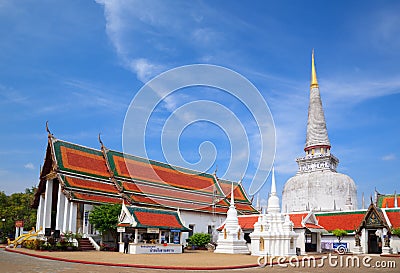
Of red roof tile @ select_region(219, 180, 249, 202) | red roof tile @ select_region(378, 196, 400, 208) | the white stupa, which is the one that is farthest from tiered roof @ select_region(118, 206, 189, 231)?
red roof tile @ select_region(378, 196, 400, 208)

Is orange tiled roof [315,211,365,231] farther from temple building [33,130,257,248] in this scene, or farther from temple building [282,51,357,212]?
temple building [282,51,357,212]

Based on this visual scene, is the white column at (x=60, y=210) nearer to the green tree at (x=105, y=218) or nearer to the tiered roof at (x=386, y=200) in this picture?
the green tree at (x=105, y=218)

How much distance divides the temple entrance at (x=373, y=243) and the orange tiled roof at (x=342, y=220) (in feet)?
3.65

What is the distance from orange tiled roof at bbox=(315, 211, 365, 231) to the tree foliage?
2535 centimetres

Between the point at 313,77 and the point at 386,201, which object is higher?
the point at 313,77

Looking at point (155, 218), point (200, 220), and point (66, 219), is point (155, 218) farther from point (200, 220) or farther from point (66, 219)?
point (200, 220)

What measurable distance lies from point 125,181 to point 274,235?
12595mm

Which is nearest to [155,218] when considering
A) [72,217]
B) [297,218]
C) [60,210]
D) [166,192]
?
[72,217]

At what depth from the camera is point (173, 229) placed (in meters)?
24.7

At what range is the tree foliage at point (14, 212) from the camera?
119 ft

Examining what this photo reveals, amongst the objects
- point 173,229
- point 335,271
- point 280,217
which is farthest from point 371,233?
point 335,271

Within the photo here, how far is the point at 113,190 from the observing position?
2973 centimetres

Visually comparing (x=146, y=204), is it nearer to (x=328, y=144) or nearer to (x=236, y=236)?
(x=236, y=236)

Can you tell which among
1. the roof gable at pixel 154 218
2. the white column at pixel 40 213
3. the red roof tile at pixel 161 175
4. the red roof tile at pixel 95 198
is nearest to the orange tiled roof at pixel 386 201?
the red roof tile at pixel 161 175
